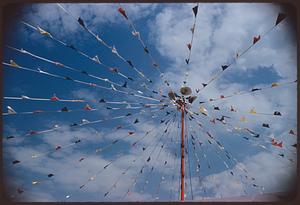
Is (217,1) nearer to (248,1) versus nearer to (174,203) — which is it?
(248,1)

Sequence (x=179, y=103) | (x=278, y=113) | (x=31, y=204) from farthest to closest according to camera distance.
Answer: (x=179, y=103) → (x=278, y=113) → (x=31, y=204)

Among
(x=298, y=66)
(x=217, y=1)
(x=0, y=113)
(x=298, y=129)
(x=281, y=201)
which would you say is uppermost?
(x=217, y=1)

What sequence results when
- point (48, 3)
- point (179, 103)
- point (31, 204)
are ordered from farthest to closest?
point (179, 103), point (48, 3), point (31, 204)

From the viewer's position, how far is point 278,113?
4.80 metres

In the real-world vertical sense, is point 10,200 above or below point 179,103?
below

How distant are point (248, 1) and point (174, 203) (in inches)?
63.4

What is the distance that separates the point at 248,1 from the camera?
2.58 meters

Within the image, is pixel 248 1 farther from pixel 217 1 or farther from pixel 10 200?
pixel 10 200

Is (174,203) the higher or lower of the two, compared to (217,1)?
lower

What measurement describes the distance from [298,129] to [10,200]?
7.15 ft

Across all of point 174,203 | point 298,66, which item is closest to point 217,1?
point 298,66

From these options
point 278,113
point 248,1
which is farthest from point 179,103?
point 248,1

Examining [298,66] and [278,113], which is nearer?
[298,66]

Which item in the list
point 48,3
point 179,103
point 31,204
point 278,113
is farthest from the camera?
point 179,103
